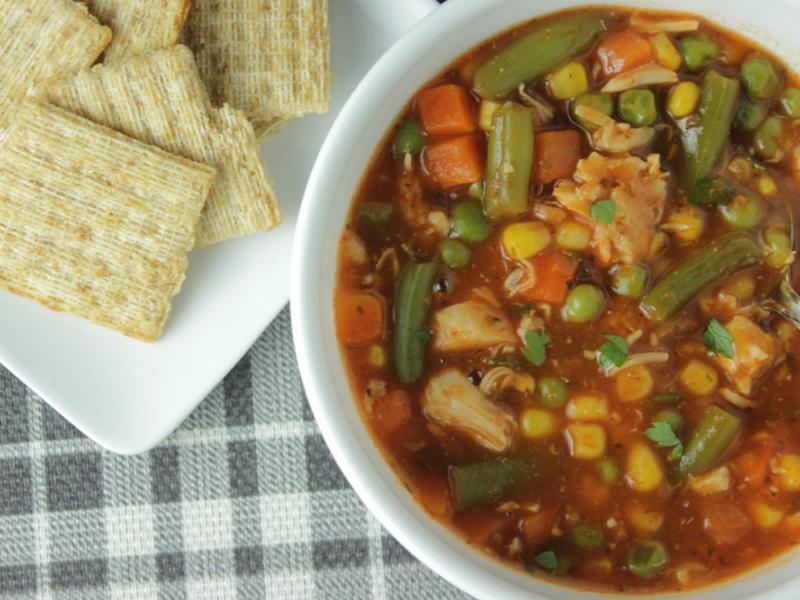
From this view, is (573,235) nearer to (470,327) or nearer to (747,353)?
(470,327)

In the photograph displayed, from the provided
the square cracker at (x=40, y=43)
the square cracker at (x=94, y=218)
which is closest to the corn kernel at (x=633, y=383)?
the square cracker at (x=94, y=218)

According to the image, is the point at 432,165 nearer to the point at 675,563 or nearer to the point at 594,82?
the point at 594,82

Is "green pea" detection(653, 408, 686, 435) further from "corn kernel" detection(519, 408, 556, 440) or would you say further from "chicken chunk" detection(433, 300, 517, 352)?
"chicken chunk" detection(433, 300, 517, 352)

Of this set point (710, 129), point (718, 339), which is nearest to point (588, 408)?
point (718, 339)

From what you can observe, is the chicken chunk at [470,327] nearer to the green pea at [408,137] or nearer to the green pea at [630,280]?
the green pea at [630,280]

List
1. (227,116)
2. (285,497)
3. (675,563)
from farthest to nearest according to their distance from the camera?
(285,497) → (227,116) → (675,563)

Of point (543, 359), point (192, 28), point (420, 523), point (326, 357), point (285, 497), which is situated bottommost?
point (285, 497)

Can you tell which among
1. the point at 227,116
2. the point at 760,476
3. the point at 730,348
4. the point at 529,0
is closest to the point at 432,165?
the point at 529,0

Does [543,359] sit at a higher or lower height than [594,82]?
lower
